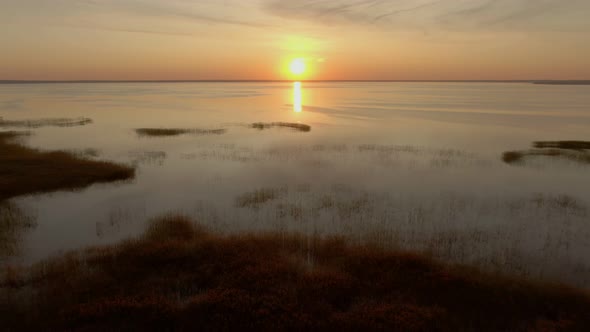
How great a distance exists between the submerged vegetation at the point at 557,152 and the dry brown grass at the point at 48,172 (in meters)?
29.6

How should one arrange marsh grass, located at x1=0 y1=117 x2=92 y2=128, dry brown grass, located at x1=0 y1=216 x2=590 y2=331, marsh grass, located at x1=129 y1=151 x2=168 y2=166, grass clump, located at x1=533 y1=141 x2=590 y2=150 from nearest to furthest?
1. dry brown grass, located at x1=0 y1=216 x2=590 y2=331
2. marsh grass, located at x1=129 y1=151 x2=168 y2=166
3. grass clump, located at x1=533 y1=141 x2=590 y2=150
4. marsh grass, located at x1=0 y1=117 x2=92 y2=128

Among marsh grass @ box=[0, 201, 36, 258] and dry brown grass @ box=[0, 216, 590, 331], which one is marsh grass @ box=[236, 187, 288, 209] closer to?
dry brown grass @ box=[0, 216, 590, 331]

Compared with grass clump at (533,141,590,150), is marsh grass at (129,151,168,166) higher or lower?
higher

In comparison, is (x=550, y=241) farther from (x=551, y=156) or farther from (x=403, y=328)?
(x=551, y=156)

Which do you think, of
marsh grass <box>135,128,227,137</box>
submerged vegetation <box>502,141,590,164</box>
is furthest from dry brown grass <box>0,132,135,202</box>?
submerged vegetation <box>502,141,590,164</box>

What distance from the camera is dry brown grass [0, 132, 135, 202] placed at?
19688mm

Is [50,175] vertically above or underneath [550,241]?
above

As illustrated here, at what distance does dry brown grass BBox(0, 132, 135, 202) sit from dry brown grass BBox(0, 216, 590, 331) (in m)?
9.82

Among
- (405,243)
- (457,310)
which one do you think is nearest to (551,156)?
(405,243)

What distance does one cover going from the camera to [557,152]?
31.5 meters

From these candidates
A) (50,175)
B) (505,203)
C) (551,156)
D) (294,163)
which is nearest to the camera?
(505,203)

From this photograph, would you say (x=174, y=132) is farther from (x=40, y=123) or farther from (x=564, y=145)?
(x=564, y=145)

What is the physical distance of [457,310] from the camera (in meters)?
9.25

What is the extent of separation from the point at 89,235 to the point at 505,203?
1961 centimetres
